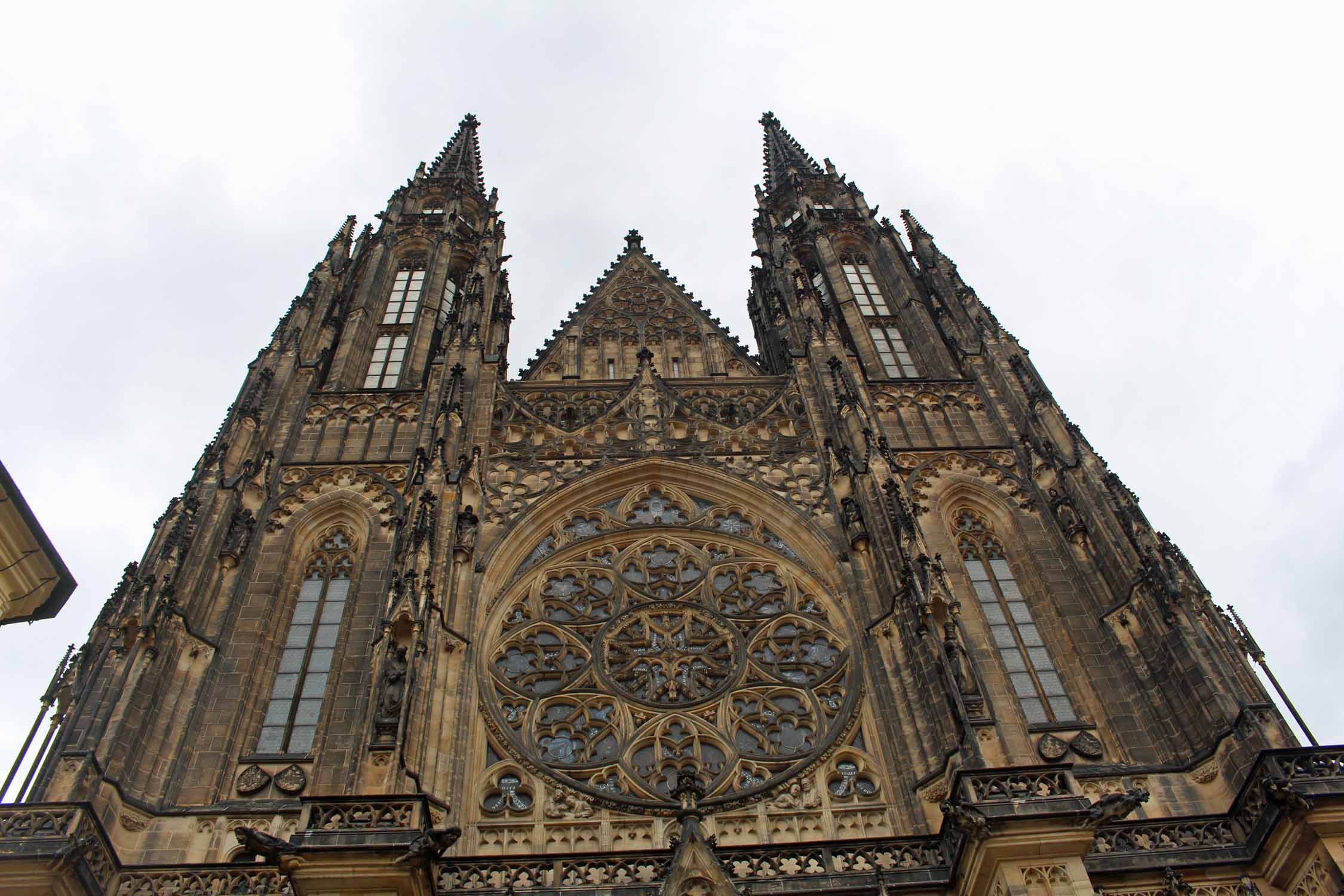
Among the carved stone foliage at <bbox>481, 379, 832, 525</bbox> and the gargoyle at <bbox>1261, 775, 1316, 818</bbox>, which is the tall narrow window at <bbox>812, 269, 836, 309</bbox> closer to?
the carved stone foliage at <bbox>481, 379, 832, 525</bbox>

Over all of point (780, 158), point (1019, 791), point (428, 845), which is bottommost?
point (428, 845)

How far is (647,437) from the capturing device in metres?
18.8

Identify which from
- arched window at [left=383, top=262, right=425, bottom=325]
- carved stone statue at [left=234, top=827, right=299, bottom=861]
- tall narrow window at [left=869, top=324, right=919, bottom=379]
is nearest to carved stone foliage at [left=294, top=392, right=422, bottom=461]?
arched window at [left=383, top=262, right=425, bottom=325]

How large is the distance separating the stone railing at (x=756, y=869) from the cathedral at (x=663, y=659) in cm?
4

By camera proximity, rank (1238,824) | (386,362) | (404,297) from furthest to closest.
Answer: (404,297) → (386,362) → (1238,824)

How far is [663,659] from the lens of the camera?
15.0 metres

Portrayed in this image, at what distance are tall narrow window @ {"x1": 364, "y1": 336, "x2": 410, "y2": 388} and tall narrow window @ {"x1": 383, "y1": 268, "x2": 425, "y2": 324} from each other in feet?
2.50

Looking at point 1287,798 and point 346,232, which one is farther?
point 346,232

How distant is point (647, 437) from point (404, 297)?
8293 mm

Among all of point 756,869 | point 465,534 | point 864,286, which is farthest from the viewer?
point 864,286

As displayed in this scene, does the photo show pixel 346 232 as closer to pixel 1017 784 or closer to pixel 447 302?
pixel 447 302

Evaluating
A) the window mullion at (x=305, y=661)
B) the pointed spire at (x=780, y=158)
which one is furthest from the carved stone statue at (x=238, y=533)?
the pointed spire at (x=780, y=158)

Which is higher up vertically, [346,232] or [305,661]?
[346,232]

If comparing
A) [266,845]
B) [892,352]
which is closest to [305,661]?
[266,845]
